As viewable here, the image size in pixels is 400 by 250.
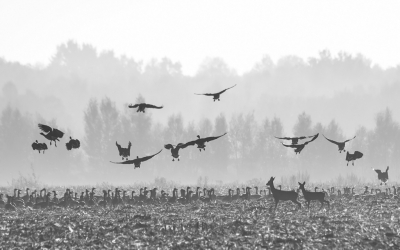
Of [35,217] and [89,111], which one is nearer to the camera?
[35,217]

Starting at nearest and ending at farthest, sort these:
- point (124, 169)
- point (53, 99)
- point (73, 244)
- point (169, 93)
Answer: point (73, 244) → point (124, 169) → point (53, 99) → point (169, 93)

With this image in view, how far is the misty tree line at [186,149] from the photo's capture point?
90.7 m

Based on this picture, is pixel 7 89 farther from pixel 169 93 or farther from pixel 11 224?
pixel 11 224

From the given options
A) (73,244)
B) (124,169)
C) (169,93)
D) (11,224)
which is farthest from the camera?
(169,93)

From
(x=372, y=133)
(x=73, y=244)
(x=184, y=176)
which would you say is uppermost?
(x=372, y=133)

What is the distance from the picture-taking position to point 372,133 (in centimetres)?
9419

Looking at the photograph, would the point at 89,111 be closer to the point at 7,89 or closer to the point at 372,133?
the point at 372,133

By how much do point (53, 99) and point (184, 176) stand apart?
6980 centimetres

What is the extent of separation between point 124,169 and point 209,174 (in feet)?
47.9

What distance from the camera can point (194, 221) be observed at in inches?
787

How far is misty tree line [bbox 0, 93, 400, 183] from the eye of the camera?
3570 inches

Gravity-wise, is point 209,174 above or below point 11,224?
above

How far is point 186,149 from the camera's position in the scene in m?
94.8

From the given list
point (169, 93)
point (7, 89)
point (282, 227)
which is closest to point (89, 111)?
point (7, 89)
